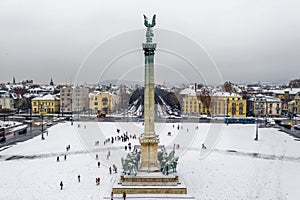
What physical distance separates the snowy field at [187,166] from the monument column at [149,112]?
317cm

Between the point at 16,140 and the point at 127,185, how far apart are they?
2468 cm

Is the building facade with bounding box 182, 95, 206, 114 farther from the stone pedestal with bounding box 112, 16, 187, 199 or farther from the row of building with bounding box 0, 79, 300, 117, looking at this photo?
the stone pedestal with bounding box 112, 16, 187, 199

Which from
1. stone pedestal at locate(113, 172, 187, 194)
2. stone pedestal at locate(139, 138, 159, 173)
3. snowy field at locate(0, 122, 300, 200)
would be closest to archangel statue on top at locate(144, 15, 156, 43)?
stone pedestal at locate(139, 138, 159, 173)

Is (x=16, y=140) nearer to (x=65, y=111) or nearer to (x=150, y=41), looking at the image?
(x=150, y=41)

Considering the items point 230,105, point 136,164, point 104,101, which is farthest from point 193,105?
point 136,164

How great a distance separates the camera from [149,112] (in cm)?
2103

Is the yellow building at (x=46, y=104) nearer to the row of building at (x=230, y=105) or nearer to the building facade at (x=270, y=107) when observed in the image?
the row of building at (x=230, y=105)

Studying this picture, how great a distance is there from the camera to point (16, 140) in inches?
1510

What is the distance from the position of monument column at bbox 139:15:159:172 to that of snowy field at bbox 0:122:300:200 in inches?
125

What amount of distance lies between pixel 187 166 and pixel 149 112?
27.2 ft

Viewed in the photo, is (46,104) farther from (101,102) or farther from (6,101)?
(101,102)

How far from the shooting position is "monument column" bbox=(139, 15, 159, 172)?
68.4 feet

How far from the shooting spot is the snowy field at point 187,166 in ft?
65.4

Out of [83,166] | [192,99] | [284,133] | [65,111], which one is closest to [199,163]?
[83,166]
